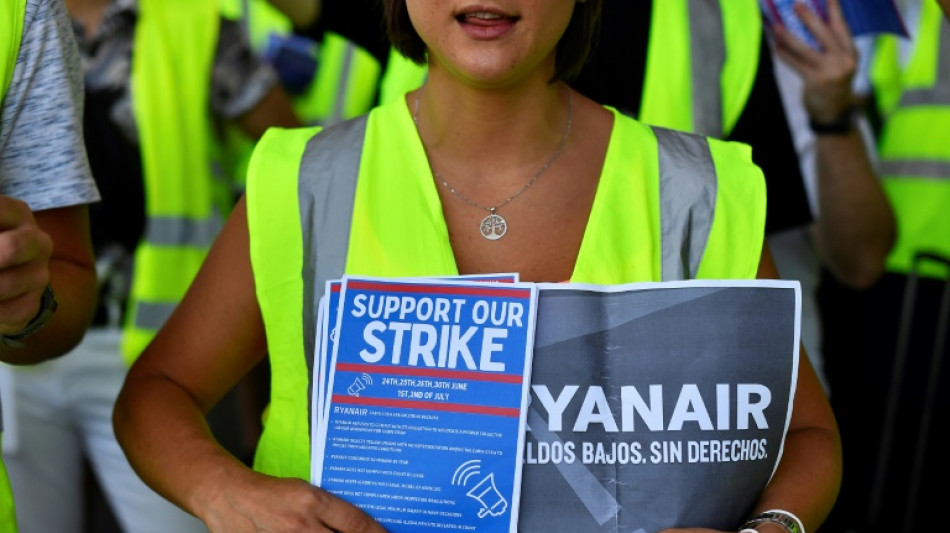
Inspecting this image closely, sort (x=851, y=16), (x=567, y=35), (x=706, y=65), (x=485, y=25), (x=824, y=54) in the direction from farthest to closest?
(x=824, y=54) → (x=851, y=16) → (x=706, y=65) → (x=567, y=35) → (x=485, y=25)

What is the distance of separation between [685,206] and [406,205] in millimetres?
400

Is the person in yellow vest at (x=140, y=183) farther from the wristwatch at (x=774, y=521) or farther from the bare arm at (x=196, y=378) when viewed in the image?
the wristwatch at (x=774, y=521)

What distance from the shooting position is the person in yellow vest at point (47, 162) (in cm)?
194

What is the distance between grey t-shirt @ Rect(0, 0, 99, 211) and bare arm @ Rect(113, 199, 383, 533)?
230 millimetres

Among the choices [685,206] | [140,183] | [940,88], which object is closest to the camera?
[685,206]

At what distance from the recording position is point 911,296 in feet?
13.1

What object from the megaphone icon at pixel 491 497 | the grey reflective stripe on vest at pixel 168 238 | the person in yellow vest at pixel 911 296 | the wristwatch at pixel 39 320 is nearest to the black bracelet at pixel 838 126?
the person in yellow vest at pixel 911 296

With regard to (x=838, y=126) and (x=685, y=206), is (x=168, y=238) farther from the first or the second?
(x=685, y=206)

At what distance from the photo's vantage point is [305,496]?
1802 mm

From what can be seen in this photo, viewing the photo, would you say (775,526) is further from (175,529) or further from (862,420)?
(862,420)

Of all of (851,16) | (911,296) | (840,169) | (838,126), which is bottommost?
(911,296)

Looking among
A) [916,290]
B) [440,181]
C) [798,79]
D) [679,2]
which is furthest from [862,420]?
[440,181]

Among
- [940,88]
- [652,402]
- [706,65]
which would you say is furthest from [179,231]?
[940,88]

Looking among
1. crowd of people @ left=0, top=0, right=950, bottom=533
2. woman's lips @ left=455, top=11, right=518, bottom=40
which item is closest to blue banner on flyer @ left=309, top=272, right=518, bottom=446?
crowd of people @ left=0, top=0, right=950, bottom=533
